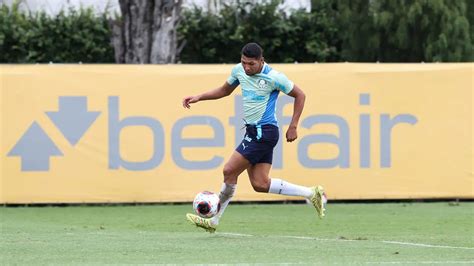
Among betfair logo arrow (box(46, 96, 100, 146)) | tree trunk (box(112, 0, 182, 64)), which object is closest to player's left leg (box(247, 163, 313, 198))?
betfair logo arrow (box(46, 96, 100, 146))

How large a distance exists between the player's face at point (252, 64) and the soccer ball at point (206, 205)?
1.31m

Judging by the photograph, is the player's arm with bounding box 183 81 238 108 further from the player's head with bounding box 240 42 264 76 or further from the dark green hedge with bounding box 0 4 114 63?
the dark green hedge with bounding box 0 4 114 63

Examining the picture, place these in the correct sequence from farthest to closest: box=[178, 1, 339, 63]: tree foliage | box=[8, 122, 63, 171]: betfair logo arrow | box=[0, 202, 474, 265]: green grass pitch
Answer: box=[178, 1, 339, 63]: tree foliage → box=[8, 122, 63, 171]: betfair logo arrow → box=[0, 202, 474, 265]: green grass pitch

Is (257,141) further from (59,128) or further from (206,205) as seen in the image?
(59,128)

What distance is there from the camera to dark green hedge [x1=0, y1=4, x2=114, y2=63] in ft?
74.0

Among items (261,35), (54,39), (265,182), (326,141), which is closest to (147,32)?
(54,39)

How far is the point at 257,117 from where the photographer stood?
12.1m

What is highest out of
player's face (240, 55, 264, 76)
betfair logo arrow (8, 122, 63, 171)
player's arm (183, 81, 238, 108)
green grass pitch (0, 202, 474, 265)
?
player's face (240, 55, 264, 76)

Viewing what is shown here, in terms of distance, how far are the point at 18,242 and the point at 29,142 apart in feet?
21.1

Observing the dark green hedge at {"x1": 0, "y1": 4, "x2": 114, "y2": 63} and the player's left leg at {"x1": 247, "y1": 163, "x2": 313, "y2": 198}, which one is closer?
the player's left leg at {"x1": 247, "y1": 163, "x2": 313, "y2": 198}

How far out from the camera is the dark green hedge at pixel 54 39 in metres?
22.6

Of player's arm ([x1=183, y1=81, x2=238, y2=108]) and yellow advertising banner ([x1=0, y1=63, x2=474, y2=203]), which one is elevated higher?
player's arm ([x1=183, y1=81, x2=238, y2=108])

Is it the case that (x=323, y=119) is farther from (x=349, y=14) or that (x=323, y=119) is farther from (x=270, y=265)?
(x=270, y=265)

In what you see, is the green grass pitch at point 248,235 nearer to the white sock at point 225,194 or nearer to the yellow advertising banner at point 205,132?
the white sock at point 225,194
